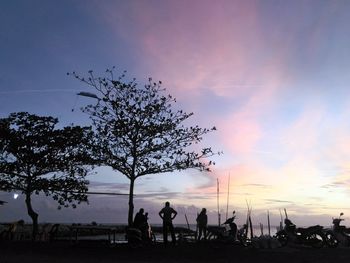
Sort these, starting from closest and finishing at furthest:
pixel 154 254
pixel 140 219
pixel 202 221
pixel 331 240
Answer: pixel 154 254
pixel 140 219
pixel 331 240
pixel 202 221

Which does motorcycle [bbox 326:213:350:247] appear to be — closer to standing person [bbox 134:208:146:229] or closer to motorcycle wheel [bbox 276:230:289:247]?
motorcycle wheel [bbox 276:230:289:247]

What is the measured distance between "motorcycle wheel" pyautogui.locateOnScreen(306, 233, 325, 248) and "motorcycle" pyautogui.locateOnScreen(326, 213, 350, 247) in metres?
0.63

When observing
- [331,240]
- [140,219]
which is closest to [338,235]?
[331,240]

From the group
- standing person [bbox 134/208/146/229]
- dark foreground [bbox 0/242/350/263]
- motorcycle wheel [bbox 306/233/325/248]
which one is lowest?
dark foreground [bbox 0/242/350/263]

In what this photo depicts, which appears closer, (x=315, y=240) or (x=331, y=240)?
(x=315, y=240)

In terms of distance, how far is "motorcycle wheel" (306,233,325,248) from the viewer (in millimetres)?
22375

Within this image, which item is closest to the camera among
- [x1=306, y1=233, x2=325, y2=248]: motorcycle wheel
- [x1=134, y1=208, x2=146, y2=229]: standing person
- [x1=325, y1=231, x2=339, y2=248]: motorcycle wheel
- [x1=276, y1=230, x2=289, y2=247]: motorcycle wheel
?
[x1=134, y1=208, x2=146, y2=229]: standing person

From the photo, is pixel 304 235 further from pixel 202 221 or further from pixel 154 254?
pixel 154 254

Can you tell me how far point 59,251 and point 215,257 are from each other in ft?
19.8

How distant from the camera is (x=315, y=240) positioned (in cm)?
2242

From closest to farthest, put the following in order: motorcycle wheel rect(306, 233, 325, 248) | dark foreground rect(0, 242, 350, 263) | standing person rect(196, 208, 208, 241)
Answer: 1. dark foreground rect(0, 242, 350, 263)
2. motorcycle wheel rect(306, 233, 325, 248)
3. standing person rect(196, 208, 208, 241)

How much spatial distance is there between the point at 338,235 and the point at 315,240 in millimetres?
1680

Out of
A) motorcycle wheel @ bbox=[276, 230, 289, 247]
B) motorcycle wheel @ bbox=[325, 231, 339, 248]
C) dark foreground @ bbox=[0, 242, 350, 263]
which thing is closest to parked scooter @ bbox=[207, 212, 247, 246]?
dark foreground @ bbox=[0, 242, 350, 263]

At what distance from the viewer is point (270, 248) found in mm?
21344
